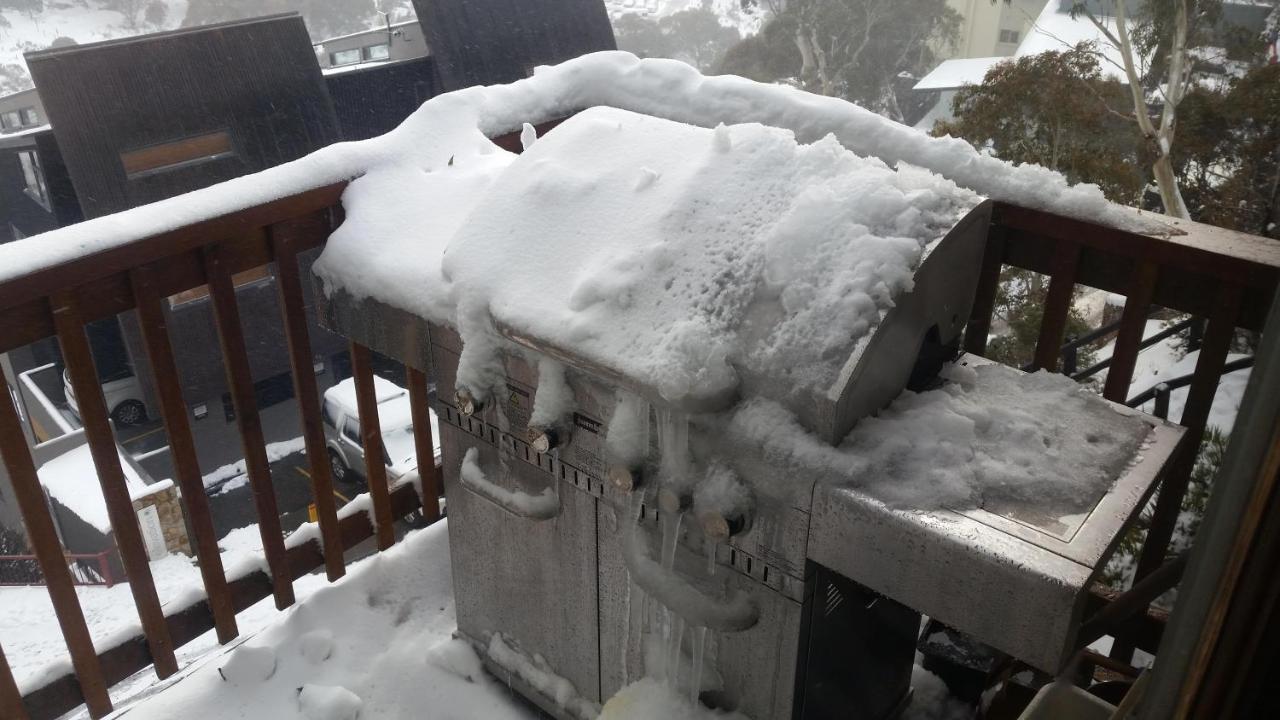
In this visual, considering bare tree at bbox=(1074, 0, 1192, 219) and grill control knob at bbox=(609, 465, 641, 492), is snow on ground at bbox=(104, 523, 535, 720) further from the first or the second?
bare tree at bbox=(1074, 0, 1192, 219)

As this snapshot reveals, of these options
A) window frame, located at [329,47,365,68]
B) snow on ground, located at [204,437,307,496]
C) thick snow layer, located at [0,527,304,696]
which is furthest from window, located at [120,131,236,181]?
window frame, located at [329,47,365,68]

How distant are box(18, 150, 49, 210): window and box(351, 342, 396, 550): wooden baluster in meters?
10.8

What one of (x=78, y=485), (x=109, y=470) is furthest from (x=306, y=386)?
(x=78, y=485)

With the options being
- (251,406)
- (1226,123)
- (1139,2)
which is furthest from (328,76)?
(251,406)

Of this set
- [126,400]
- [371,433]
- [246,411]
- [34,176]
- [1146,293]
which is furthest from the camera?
[126,400]

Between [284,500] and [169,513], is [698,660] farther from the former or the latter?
[284,500]

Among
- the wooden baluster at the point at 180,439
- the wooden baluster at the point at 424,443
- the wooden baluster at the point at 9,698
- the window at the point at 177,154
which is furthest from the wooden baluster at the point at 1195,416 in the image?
the window at the point at 177,154

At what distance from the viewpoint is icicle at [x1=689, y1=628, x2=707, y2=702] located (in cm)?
185

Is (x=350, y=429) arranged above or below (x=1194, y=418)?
below

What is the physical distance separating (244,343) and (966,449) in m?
1.67

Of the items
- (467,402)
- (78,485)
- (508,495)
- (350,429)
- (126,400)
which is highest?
(467,402)

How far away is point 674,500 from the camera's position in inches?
65.9

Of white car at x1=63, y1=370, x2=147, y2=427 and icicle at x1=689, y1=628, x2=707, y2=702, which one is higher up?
icicle at x1=689, y1=628, x2=707, y2=702

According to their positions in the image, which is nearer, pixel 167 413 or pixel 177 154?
pixel 167 413
